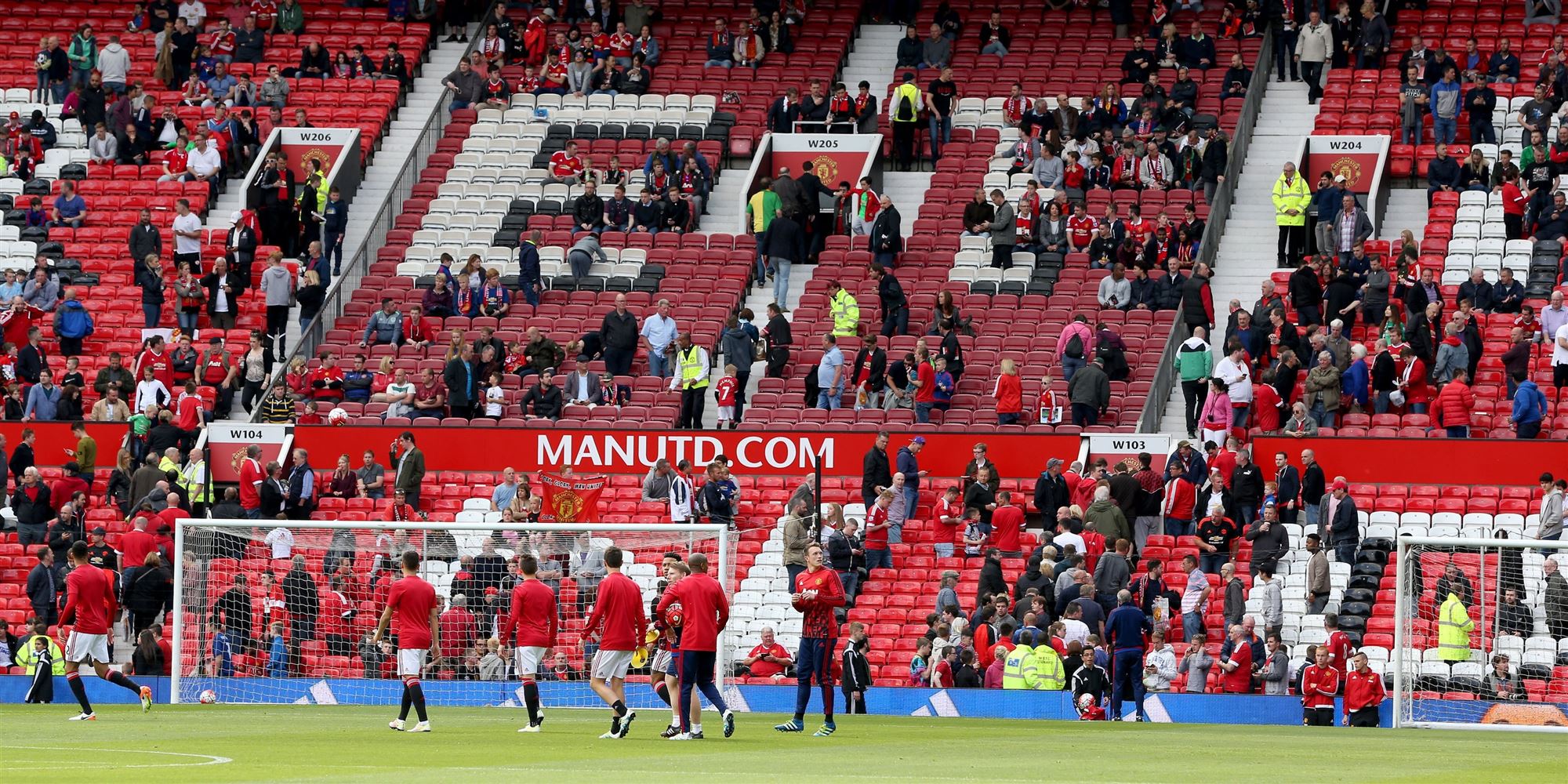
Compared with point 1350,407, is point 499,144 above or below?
above

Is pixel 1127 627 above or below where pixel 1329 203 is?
below

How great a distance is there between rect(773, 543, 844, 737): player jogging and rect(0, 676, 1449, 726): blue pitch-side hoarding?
16.2ft

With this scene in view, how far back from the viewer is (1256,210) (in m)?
36.4

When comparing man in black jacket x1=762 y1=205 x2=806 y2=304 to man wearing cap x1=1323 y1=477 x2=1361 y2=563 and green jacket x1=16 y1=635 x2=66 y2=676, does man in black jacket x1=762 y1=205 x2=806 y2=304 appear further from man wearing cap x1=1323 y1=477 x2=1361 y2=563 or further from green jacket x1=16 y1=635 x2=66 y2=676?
green jacket x1=16 y1=635 x2=66 y2=676

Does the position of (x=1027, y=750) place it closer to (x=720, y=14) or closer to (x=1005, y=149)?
(x=1005, y=149)

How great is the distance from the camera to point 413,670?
19359 millimetres

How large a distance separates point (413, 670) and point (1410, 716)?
397 inches

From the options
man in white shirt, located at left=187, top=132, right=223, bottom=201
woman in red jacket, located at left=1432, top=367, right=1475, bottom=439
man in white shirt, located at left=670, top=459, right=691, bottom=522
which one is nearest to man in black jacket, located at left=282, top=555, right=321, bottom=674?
man in white shirt, located at left=670, top=459, right=691, bottom=522

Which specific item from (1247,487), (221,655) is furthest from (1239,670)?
(221,655)

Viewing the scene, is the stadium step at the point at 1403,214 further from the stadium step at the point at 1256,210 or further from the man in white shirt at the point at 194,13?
the man in white shirt at the point at 194,13

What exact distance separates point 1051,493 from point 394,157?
600 inches

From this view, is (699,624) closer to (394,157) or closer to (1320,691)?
(1320,691)

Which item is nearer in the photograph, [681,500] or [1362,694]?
[1362,694]

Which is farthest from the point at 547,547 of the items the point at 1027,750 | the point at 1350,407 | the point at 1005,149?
the point at 1005,149
